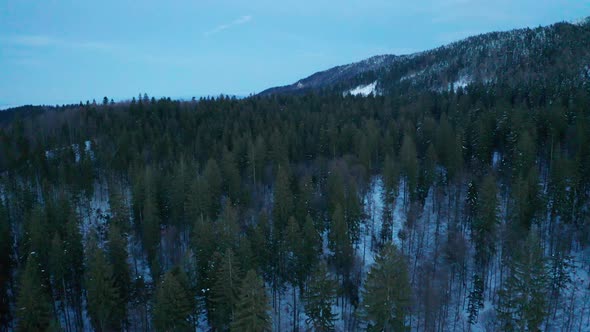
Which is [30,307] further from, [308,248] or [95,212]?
[95,212]

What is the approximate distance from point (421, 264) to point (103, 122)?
85501 millimetres

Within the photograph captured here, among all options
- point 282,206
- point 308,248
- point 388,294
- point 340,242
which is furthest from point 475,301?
point 282,206

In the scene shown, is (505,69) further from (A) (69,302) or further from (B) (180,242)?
(A) (69,302)

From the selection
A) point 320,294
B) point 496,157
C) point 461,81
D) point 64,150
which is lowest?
point 320,294

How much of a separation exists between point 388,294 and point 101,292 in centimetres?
2545

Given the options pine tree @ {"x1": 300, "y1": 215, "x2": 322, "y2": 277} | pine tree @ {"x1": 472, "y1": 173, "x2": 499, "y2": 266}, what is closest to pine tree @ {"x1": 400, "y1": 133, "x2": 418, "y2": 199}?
pine tree @ {"x1": 472, "y1": 173, "x2": 499, "y2": 266}

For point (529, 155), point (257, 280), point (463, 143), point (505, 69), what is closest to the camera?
point (257, 280)

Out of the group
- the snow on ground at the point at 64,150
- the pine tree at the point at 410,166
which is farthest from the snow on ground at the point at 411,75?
the snow on ground at the point at 64,150

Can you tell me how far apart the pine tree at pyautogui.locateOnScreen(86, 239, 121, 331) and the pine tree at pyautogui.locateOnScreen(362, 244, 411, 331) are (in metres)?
23.3

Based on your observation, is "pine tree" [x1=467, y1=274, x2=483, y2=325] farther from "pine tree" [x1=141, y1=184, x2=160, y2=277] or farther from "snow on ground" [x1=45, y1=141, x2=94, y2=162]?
"snow on ground" [x1=45, y1=141, x2=94, y2=162]

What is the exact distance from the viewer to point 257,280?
2892 cm

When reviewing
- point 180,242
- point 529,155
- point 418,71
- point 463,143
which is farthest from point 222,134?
point 418,71

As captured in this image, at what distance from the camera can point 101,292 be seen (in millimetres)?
37156

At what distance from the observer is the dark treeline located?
35.6 metres
